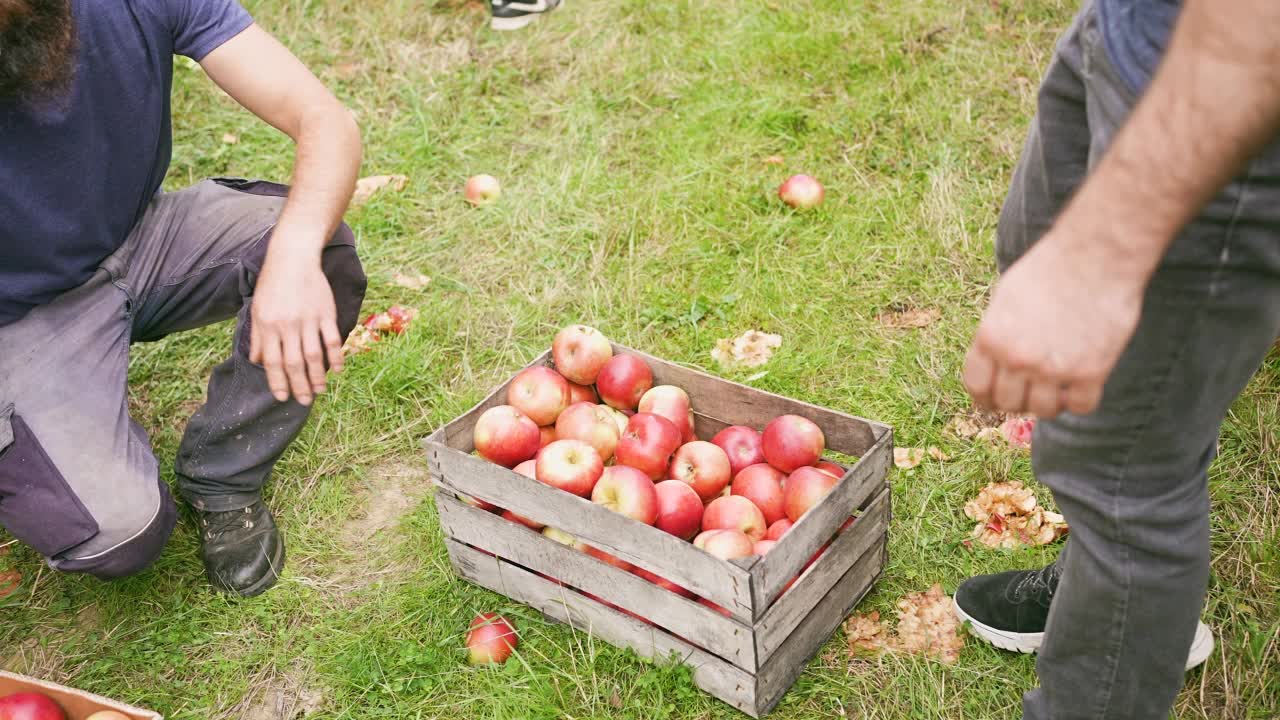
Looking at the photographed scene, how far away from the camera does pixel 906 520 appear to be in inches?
105

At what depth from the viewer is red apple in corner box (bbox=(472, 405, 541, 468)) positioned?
2.50 meters

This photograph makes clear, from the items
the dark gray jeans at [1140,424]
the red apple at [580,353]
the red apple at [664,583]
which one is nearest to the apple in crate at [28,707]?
the red apple at [664,583]

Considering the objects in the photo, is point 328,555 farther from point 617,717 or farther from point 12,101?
point 12,101

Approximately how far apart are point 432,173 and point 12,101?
2025 millimetres

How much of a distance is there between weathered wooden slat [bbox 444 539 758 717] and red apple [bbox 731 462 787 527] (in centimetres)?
36

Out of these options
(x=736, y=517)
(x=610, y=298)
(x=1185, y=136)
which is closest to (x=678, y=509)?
(x=736, y=517)

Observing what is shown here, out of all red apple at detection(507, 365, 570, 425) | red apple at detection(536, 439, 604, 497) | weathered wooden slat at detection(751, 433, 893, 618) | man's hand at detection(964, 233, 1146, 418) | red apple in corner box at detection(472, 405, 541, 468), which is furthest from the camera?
red apple at detection(507, 365, 570, 425)

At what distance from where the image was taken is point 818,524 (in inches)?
84.6

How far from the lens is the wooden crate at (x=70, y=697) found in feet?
7.00

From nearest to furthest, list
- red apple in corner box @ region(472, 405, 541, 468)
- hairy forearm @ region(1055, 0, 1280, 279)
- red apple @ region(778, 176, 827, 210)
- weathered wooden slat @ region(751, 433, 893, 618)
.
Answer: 1. hairy forearm @ region(1055, 0, 1280, 279)
2. weathered wooden slat @ region(751, 433, 893, 618)
3. red apple in corner box @ region(472, 405, 541, 468)
4. red apple @ region(778, 176, 827, 210)

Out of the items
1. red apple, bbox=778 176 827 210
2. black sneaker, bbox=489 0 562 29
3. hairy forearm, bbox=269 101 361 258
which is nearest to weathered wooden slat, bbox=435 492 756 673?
hairy forearm, bbox=269 101 361 258

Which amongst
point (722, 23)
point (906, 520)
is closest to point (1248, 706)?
point (906, 520)

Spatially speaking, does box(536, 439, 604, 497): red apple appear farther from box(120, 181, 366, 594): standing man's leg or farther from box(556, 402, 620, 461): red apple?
box(120, 181, 366, 594): standing man's leg

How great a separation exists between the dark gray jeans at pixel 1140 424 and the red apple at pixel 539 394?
1286mm
